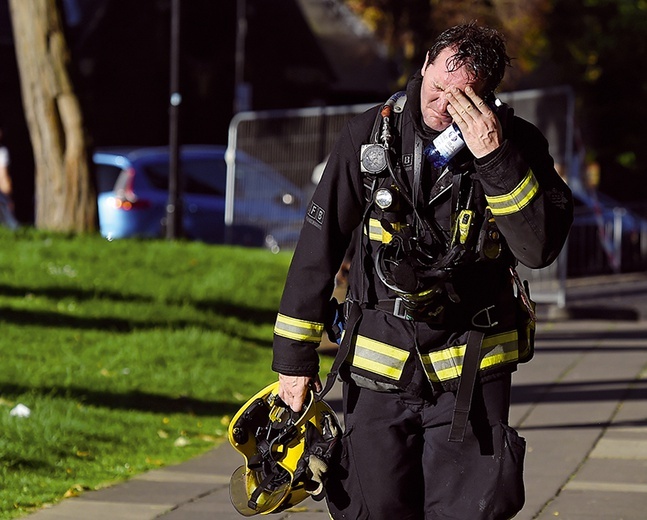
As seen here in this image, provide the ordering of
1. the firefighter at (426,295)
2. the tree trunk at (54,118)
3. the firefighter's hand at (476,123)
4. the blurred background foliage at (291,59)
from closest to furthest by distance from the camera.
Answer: the firefighter's hand at (476,123) < the firefighter at (426,295) < the tree trunk at (54,118) < the blurred background foliage at (291,59)

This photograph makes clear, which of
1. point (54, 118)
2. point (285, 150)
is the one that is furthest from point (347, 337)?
point (285, 150)

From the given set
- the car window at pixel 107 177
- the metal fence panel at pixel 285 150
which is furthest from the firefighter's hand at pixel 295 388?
the car window at pixel 107 177

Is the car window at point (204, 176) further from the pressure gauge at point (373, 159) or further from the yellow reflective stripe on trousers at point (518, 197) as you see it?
the yellow reflective stripe on trousers at point (518, 197)

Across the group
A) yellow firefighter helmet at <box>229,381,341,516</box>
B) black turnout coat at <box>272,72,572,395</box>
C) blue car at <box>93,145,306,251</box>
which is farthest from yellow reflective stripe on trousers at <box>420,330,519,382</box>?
blue car at <box>93,145,306,251</box>

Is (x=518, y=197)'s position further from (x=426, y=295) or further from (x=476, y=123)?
(x=426, y=295)

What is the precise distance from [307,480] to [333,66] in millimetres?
27793

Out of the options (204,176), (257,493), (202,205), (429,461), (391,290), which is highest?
(391,290)

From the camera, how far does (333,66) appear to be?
31.2m

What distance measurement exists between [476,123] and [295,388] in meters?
1.01

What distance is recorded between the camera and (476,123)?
3510 mm

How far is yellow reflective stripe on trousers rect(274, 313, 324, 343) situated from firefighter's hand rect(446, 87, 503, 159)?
742 mm

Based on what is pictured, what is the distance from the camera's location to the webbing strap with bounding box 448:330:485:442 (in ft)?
12.1

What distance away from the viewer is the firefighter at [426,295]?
12.0ft

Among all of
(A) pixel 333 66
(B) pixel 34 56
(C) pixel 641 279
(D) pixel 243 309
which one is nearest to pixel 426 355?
(D) pixel 243 309
